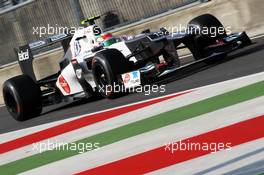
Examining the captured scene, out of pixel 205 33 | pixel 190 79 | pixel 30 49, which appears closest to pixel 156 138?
pixel 190 79

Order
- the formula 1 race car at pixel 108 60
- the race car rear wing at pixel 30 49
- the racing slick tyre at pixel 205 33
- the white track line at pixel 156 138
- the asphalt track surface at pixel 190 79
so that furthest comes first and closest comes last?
the race car rear wing at pixel 30 49
the racing slick tyre at pixel 205 33
the formula 1 race car at pixel 108 60
the asphalt track surface at pixel 190 79
the white track line at pixel 156 138

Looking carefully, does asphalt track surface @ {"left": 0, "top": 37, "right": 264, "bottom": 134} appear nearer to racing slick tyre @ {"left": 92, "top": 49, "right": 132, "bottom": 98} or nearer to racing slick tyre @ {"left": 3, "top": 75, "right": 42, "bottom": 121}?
racing slick tyre @ {"left": 3, "top": 75, "right": 42, "bottom": 121}

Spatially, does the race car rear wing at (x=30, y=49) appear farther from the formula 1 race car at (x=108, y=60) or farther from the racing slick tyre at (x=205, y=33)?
the racing slick tyre at (x=205, y=33)

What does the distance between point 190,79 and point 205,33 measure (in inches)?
40.7

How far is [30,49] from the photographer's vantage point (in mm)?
13883

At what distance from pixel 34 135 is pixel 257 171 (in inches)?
247

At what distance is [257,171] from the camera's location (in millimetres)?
5957

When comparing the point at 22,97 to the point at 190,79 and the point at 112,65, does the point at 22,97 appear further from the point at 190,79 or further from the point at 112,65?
the point at 190,79

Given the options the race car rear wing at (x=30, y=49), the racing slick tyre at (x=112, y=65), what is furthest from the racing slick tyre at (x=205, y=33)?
the race car rear wing at (x=30, y=49)

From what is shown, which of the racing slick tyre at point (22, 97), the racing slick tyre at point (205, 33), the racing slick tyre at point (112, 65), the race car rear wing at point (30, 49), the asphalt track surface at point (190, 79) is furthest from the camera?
the race car rear wing at point (30, 49)

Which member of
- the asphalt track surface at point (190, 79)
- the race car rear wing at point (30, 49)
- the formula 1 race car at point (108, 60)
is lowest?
the asphalt track surface at point (190, 79)

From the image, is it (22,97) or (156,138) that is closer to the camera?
(156,138)

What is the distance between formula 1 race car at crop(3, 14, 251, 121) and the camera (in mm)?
11703

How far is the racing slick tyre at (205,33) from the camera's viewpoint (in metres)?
12.3
